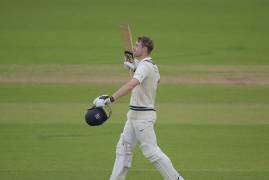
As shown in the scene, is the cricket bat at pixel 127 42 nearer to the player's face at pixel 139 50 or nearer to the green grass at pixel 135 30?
the player's face at pixel 139 50

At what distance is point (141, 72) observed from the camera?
358 inches

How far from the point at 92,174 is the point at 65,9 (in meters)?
15.0

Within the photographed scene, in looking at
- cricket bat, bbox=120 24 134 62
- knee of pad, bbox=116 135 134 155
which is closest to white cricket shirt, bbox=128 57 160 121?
knee of pad, bbox=116 135 134 155

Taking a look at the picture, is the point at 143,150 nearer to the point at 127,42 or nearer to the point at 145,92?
the point at 145,92

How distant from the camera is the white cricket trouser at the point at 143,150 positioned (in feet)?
30.4

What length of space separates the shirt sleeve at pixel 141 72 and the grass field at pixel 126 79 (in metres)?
1.63

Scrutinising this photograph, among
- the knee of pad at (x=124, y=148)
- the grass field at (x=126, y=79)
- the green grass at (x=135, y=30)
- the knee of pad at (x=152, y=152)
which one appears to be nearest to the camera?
the knee of pad at (x=152, y=152)

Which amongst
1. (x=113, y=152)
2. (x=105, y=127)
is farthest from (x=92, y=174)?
(x=105, y=127)

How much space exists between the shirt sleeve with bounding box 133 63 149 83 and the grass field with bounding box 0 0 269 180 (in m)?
1.63

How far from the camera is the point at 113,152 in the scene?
463 inches

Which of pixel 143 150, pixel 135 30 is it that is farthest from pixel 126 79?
pixel 143 150

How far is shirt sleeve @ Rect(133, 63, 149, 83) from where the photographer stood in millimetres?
9047

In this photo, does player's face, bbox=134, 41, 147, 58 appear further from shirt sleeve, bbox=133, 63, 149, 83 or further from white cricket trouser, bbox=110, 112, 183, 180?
white cricket trouser, bbox=110, 112, 183, 180

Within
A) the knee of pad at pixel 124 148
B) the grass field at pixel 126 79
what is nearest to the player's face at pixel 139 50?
the knee of pad at pixel 124 148
